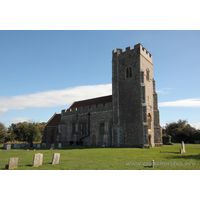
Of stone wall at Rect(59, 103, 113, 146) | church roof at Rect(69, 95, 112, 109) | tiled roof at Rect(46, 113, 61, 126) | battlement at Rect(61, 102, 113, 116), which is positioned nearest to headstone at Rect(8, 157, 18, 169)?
stone wall at Rect(59, 103, 113, 146)

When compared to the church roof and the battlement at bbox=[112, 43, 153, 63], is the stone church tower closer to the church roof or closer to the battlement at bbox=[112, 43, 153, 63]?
the battlement at bbox=[112, 43, 153, 63]

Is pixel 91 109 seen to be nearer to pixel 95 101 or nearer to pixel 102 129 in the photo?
pixel 95 101

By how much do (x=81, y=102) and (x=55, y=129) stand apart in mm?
7836

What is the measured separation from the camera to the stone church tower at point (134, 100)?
77.2 feet

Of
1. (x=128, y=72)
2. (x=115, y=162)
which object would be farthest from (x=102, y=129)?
(x=115, y=162)

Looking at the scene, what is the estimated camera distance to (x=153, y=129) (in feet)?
87.6

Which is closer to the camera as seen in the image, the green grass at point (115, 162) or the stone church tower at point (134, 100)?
the green grass at point (115, 162)

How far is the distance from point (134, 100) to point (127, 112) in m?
2.02

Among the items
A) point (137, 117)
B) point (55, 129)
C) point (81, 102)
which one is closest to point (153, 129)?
point (137, 117)

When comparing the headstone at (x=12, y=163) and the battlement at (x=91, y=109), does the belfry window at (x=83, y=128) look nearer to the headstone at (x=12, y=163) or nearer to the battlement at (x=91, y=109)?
the battlement at (x=91, y=109)

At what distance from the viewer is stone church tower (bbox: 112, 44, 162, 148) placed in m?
23.5

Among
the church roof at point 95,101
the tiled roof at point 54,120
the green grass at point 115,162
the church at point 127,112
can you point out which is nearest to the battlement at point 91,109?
the church at point 127,112

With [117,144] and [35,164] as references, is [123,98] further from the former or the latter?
[35,164]

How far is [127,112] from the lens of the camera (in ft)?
81.5
